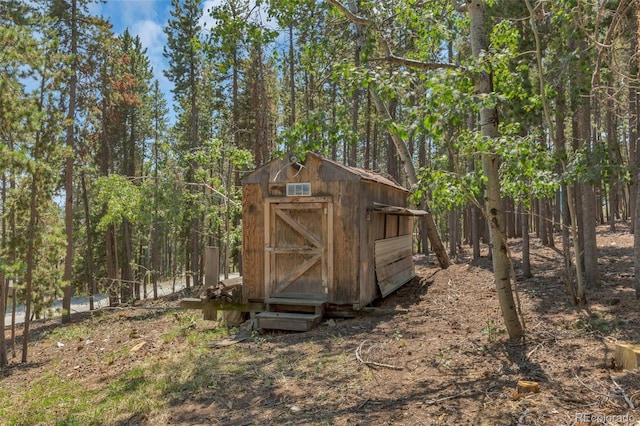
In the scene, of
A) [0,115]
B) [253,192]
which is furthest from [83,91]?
[253,192]

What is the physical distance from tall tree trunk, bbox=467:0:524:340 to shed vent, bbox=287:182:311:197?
426 centimetres

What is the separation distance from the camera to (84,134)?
2052 cm

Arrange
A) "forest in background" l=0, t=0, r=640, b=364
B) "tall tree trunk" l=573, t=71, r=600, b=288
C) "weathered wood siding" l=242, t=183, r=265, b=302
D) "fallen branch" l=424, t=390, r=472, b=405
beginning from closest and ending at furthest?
"fallen branch" l=424, t=390, r=472, b=405 < "forest in background" l=0, t=0, r=640, b=364 < "tall tree trunk" l=573, t=71, r=600, b=288 < "weathered wood siding" l=242, t=183, r=265, b=302

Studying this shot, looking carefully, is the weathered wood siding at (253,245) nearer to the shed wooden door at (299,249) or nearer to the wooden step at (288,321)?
the shed wooden door at (299,249)

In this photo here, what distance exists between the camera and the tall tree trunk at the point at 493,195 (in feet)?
18.0

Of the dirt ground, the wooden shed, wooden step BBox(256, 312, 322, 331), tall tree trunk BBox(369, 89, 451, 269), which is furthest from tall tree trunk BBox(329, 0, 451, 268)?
wooden step BBox(256, 312, 322, 331)

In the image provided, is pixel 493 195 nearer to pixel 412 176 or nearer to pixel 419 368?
pixel 419 368

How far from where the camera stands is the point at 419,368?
17.7 feet

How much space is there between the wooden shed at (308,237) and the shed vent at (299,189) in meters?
0.02

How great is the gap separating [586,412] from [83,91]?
732 inches

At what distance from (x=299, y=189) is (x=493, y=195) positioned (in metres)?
4.51

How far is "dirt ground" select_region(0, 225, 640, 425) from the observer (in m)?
4.00

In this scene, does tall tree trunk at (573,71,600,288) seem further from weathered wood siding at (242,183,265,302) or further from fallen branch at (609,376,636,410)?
weathered wood siding at (242,183,265,302)

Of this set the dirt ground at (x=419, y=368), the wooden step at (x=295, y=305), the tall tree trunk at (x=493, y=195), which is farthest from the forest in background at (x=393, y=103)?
the wooden step at (x=295, y=305)
